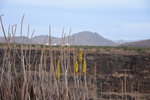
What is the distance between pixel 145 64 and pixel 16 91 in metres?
26.4

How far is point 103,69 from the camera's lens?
1092 inches

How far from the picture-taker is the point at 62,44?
347 cm

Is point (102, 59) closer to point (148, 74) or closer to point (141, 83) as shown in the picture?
point (148, 74)

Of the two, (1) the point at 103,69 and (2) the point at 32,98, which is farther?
(1) the point at 103,69

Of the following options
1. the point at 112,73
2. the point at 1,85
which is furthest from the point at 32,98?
the point at 112,73

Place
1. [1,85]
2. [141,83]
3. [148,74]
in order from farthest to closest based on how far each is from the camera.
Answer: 1. [148,74]
2. [141,83]
3. [1,85]

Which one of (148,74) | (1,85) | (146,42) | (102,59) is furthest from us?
(146,42)

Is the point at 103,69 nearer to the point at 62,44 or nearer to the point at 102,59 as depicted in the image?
the point at 102,59

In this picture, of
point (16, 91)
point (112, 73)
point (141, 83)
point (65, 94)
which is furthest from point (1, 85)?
point (112, 73)

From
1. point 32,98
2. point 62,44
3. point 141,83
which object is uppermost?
point 62,44

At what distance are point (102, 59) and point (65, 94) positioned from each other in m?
27.2

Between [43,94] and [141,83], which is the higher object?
[43,94]

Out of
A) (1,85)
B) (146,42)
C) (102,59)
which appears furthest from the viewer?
(146,42)

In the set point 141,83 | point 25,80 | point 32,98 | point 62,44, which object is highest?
point 62,44
